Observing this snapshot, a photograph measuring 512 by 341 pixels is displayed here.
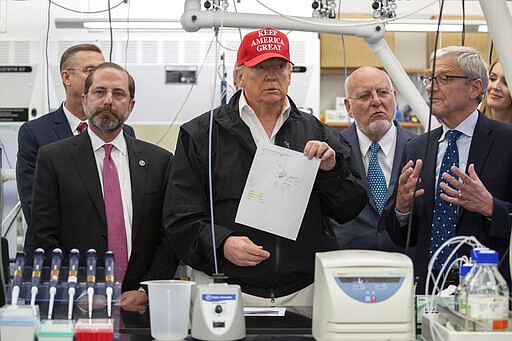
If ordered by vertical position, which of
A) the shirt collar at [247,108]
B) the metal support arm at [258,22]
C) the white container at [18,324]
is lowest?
the white container at [18,324]

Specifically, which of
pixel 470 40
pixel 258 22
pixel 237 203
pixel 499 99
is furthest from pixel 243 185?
pixel 470 40

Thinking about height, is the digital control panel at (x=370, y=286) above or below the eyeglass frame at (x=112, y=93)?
below

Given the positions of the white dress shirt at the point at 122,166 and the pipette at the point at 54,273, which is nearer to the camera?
the pipette at the point at 54,273

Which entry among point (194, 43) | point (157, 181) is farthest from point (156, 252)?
point (194, 43)

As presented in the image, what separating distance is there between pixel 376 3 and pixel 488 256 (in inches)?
51.2

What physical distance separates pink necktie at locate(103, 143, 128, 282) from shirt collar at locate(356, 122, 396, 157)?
1115mm

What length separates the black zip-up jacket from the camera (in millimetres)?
2338

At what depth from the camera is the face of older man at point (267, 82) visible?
250cm

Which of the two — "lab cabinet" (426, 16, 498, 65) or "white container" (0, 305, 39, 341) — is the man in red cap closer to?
"white container" (0, 305, 39, 341)

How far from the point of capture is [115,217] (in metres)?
2.53

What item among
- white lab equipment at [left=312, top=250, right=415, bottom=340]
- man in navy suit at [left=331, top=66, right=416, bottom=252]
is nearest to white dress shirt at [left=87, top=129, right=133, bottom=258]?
man in navy suit at [left=331, top=66, right=416, bottom=252]

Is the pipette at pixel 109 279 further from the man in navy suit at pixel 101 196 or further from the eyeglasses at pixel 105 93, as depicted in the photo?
the eyeglasses at pixel 105 93

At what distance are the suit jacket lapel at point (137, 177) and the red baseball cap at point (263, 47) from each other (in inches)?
19.1

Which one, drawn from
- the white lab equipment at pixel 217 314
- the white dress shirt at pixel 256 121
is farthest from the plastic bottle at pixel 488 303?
the white dress shirt at pixel 256 121
